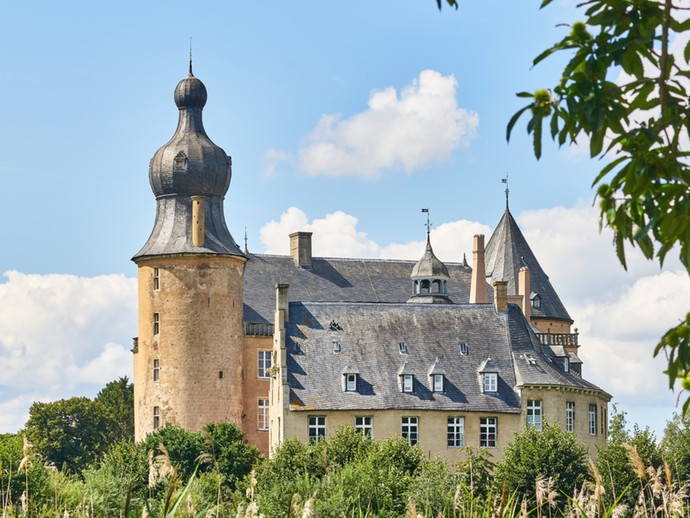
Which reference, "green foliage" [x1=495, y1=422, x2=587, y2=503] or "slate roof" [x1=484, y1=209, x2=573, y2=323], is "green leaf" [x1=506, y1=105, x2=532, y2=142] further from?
"slate roof" [x1=484, y1=209, x2=573, y2=323]

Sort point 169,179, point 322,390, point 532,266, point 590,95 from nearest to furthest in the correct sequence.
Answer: point 590,95
point 322,390
point 169,179
point 532,266

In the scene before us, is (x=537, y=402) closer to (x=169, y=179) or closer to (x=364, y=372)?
(x=364, y=372)

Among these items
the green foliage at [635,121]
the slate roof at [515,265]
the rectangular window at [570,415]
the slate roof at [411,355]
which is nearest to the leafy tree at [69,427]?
the slate roof at [515,265]

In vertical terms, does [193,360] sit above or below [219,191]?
below

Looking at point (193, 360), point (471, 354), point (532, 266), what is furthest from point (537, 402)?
point (532, 266)

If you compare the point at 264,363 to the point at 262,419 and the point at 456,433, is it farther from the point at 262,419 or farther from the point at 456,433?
the point at 456,433

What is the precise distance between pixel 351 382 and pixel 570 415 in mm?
9524

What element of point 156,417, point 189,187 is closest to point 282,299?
point 156,417

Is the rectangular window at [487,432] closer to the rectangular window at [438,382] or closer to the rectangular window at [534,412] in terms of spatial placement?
the rectangular window at [534,412]

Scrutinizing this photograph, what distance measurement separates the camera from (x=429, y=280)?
7794cm

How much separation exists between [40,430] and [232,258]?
25.0m

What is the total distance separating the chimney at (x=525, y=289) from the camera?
260ft

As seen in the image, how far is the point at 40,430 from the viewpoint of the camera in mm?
88812

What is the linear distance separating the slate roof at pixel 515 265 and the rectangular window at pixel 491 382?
16696mm
